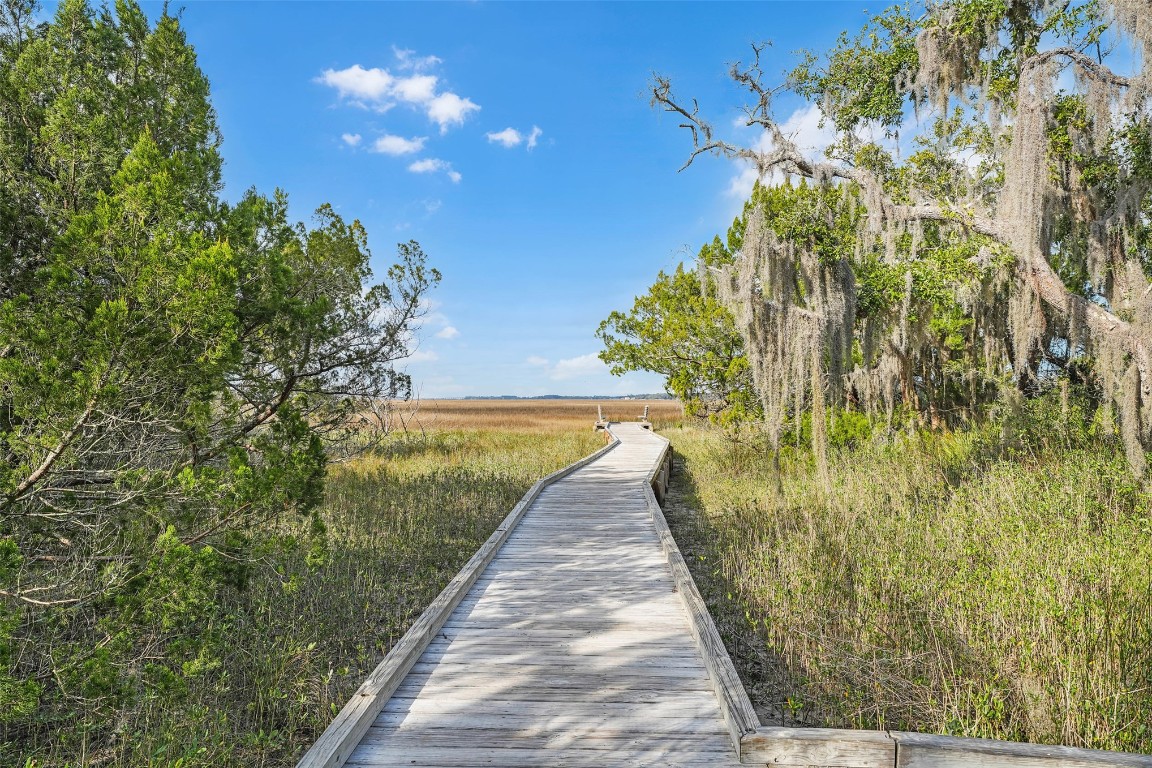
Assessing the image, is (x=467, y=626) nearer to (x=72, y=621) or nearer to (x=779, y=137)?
(x=72, y=621)

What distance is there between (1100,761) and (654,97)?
10.2 metres

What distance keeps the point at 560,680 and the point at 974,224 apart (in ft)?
25.3

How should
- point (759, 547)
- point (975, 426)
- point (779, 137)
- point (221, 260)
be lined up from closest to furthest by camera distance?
1. point (221, 260)
2. point (759, 547)
3. point (779, 137)
4. point (975, 426)

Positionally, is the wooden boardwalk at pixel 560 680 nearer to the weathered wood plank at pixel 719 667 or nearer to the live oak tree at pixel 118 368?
the weathered wood plank at pixel 719 667

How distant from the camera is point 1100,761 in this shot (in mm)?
2475

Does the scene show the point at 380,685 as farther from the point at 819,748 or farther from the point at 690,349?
the point at 690,349

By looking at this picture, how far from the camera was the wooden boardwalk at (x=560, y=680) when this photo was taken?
2.84 m

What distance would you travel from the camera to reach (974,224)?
24.5 ft

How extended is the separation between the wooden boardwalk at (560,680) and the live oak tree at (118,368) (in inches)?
50.5

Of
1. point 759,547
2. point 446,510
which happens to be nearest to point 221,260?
point 759,547

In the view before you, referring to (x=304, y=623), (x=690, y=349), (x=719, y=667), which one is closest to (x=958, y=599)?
(x=719, y=667)

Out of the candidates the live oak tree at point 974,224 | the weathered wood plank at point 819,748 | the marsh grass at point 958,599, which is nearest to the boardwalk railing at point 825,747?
the weathered wood plank at point 819,748

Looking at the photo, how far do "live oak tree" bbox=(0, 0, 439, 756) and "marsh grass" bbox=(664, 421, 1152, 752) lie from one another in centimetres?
374

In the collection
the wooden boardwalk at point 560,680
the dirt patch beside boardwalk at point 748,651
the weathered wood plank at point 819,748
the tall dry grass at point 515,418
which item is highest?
the tall dry grass at point 515,418
